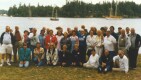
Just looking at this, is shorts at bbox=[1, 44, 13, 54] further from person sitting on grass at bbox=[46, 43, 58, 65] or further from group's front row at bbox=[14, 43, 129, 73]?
person sitting on grass at bbox=[46, 43, 58, 65]

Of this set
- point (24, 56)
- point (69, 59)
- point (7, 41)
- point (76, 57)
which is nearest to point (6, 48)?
point (7, 41)

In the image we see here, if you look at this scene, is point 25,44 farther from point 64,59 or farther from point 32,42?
point 64,59

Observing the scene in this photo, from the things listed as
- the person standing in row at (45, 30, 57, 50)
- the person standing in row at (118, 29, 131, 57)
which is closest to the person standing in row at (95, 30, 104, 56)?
the person standing in row at (118, 29, 131, 57)

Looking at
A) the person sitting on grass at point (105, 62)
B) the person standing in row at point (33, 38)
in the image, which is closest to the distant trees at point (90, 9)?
the person standing in row at point (33, 38)

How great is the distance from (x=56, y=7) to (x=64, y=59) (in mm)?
124684

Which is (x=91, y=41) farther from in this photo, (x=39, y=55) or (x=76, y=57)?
(x=39, y=55)

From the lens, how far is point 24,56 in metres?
16.5

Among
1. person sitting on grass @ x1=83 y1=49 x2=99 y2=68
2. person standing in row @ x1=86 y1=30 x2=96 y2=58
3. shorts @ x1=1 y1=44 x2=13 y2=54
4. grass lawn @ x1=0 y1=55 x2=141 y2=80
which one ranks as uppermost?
person standing in row @ x1=86 y1=30 x2=96 y2=58

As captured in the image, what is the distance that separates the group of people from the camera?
15.6 m

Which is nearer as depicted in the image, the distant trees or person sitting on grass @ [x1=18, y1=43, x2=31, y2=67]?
person sitting on grass @ [x1=18, y1=43, x2=31, y2=67]

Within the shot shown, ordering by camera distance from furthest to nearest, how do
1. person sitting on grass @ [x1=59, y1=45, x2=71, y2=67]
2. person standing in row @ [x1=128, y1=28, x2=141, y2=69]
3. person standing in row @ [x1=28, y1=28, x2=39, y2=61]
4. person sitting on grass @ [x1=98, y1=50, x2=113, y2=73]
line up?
person standing in row @ [x1=28, y1=28, x2=39, y2=61], person sitting on grass @ [x1=59, y1=45, x2=71, y2=67], person standing in row @ [x1=128, y1=28, x2=141, y2=69], person sitting on grass @ [x1=98, y1=50, x2=113, y2=73]

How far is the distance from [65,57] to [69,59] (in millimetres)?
244

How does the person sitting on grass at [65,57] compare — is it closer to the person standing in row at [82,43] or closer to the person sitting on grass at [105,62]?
the person standing in row at [82,43]

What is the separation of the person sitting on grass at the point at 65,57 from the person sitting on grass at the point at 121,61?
7.37 ft
